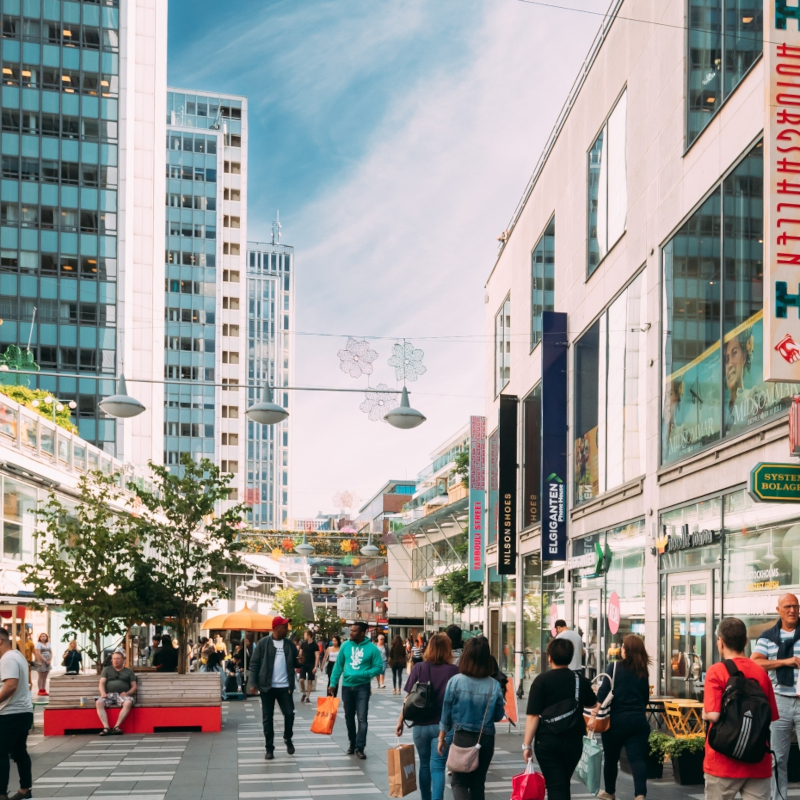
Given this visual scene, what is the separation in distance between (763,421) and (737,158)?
3984 mm

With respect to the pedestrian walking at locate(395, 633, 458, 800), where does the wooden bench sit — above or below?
below

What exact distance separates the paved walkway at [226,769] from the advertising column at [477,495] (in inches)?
814

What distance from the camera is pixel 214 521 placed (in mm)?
21984

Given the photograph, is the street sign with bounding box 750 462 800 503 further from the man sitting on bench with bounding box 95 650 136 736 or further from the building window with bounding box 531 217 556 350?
the building window with bounding box 531 217 556 350

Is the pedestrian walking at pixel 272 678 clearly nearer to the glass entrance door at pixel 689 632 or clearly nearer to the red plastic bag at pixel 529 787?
the glass entrance door at pixel 689 632

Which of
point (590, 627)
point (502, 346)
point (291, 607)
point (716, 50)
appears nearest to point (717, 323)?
point (716, 50)

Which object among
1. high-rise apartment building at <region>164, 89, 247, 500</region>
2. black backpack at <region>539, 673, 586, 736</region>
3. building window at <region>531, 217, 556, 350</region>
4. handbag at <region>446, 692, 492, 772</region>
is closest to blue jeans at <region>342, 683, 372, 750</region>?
handbag at <region>446, 692, 492, 772</region>

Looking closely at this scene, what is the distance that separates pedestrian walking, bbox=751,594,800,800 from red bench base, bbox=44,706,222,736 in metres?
11.6

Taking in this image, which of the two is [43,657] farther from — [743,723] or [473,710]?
[743,723]

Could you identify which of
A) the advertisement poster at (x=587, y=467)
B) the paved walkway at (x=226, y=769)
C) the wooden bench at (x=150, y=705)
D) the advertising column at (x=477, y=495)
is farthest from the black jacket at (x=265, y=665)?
the advertising column at (x=477, y=495)

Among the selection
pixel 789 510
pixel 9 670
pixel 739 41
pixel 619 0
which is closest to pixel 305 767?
pixel 9 670

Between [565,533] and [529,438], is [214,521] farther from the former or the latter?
[529,438]

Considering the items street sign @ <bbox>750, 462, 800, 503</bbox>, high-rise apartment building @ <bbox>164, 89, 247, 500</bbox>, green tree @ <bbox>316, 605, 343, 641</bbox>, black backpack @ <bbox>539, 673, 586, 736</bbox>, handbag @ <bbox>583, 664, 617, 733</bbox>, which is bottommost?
green tree @ <bbox>316, 605, 343, 641</bbox>

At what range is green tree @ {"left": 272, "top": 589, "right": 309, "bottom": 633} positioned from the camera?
2965 inches
